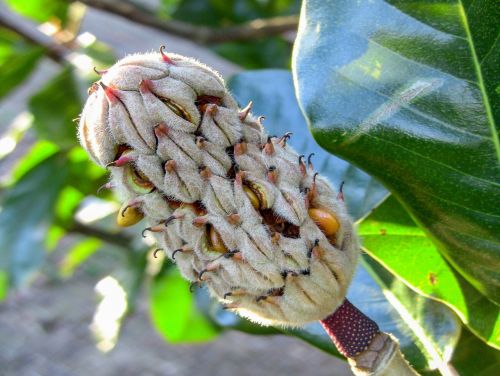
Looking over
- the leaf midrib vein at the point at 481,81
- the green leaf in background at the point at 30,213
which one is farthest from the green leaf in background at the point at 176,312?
the leaf midrib vein at the point at 481,81

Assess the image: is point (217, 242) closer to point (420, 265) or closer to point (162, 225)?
point (162, 225)

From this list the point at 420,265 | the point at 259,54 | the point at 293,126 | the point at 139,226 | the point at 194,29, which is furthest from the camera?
the point at 259,54

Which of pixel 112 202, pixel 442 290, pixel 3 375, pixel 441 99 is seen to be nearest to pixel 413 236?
pixel 442 290

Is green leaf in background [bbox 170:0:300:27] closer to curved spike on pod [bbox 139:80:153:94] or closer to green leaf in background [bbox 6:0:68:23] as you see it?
green leaf in background [bbox 6:0:68:23]

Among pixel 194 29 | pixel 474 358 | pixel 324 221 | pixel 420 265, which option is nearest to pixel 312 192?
pixel 324 221

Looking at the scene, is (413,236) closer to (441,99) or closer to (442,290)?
(442,290)

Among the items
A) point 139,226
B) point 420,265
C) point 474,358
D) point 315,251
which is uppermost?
point 315,251
